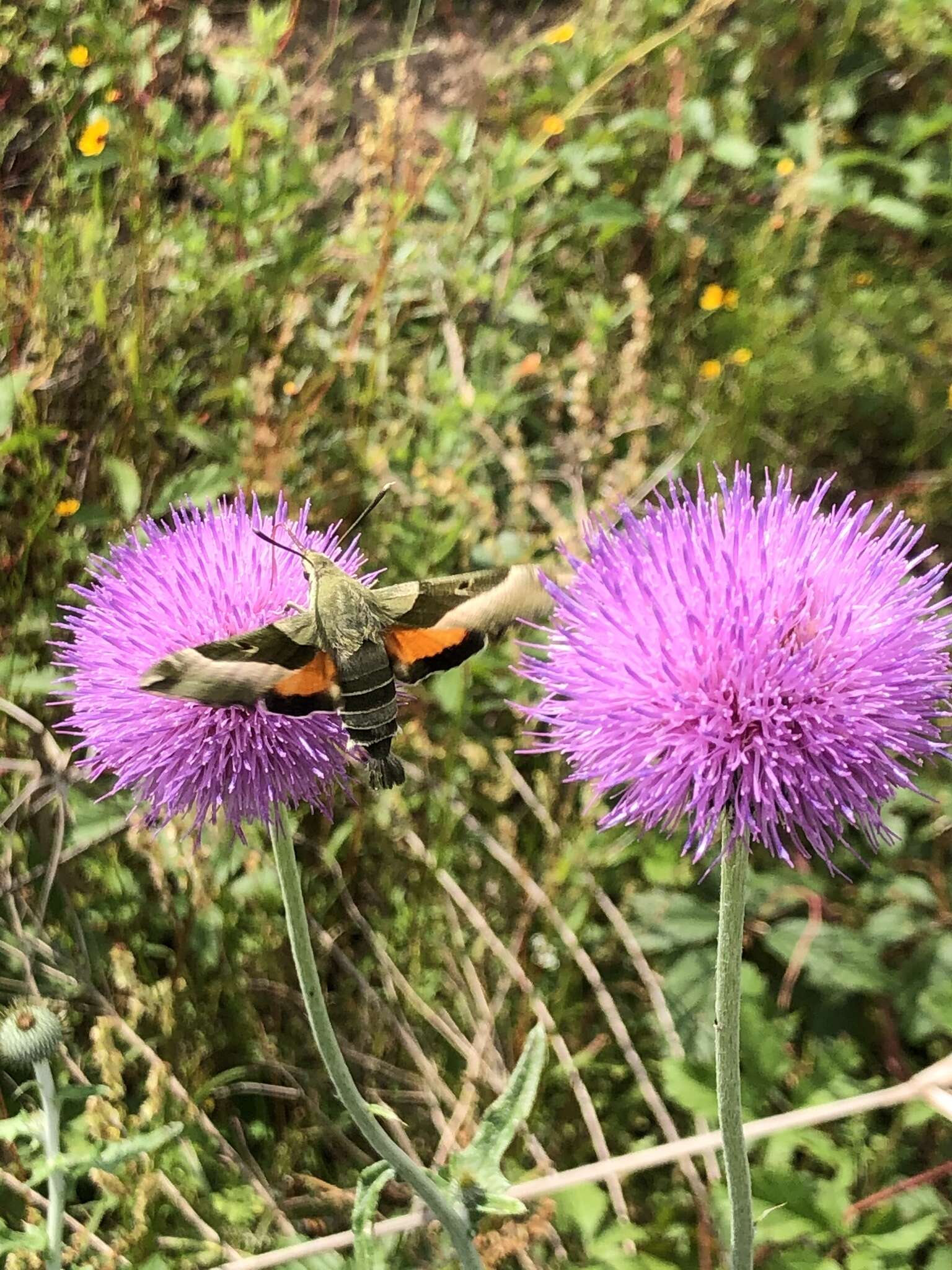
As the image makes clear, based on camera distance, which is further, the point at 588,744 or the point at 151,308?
the point at 151,308

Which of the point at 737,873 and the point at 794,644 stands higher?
the point at 794,644

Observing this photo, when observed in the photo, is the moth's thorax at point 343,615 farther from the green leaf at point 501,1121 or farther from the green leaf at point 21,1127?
the green leaf at point 21,1127

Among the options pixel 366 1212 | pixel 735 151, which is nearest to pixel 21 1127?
pixel 366 1212

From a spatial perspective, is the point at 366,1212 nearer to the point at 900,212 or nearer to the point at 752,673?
the point at 752,673

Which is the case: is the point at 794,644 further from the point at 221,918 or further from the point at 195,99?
the point at 195,99

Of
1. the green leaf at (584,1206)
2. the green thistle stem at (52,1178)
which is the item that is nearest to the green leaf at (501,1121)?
the green leaf at (584,1206)

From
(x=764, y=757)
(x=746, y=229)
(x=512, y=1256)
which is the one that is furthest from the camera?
(x=746, y=229)

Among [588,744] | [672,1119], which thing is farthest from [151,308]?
[672,1119]
